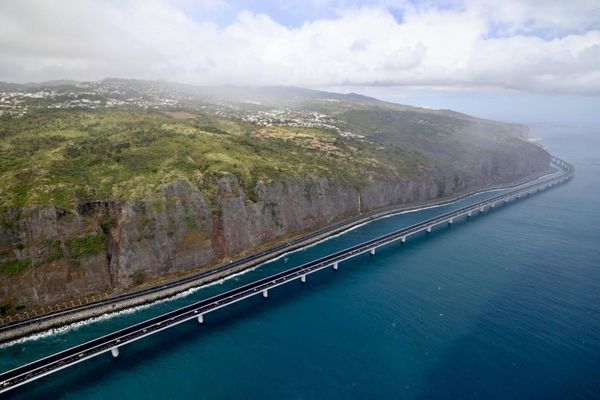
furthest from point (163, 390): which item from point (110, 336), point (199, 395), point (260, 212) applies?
point (260, 212)

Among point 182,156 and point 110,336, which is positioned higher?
point 182,156

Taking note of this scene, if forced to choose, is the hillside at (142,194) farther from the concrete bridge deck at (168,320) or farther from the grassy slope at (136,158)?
the concrete bridge deck at (168,320)

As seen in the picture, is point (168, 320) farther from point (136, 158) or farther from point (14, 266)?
point (136, 158)

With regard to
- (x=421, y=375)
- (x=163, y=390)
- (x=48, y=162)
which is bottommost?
(x=163, y=390)

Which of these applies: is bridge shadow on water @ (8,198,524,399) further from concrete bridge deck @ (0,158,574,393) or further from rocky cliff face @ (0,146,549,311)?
rocky cliff face @ (0,146,549,311)

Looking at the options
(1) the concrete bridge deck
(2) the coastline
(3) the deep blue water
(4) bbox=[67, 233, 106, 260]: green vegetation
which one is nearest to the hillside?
(4) bbox=[67, 233, 106, 260]: green vegetation

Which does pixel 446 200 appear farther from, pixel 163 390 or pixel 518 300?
pixel 163 390
